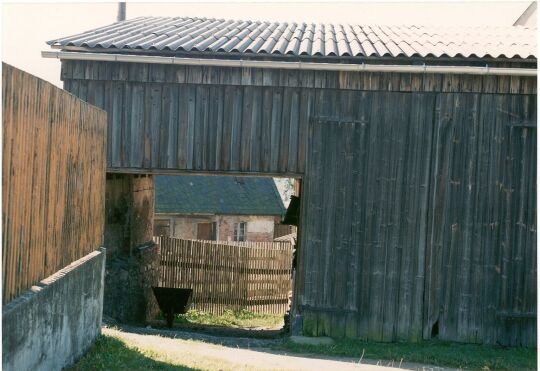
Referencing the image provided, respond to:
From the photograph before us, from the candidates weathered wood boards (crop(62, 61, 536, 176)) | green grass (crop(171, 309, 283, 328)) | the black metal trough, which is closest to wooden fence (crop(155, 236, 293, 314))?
green grass (crop(171, 309, 283, 328))

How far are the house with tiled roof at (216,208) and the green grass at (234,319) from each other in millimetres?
8169

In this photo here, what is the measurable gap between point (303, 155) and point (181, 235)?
1750cm

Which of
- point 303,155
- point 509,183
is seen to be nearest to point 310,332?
point 303,155

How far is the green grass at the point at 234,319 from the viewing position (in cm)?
1903

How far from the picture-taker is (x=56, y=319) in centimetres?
716

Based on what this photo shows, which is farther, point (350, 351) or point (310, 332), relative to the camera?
point (310, 332)

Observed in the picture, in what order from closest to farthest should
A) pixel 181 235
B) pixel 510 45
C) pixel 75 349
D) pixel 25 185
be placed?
pixel 25 185, pixel 75 349, pixel 510 45, pixel 181 235

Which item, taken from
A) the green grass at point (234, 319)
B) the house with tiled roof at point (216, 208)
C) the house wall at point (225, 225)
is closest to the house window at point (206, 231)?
the house with tiled roof at point (216, 208)

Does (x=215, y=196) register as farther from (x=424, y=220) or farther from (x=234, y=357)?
(x=234, y=357)

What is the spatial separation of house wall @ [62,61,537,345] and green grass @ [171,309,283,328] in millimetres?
6831

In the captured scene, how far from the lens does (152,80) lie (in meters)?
12.2

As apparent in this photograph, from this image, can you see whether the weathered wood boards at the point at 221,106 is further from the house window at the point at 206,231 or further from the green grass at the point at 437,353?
the house window at the point at 206,231

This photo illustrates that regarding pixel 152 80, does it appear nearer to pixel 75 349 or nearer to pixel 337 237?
pixel 337 237

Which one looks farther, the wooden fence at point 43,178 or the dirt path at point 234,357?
the dirt path at point 234,357
